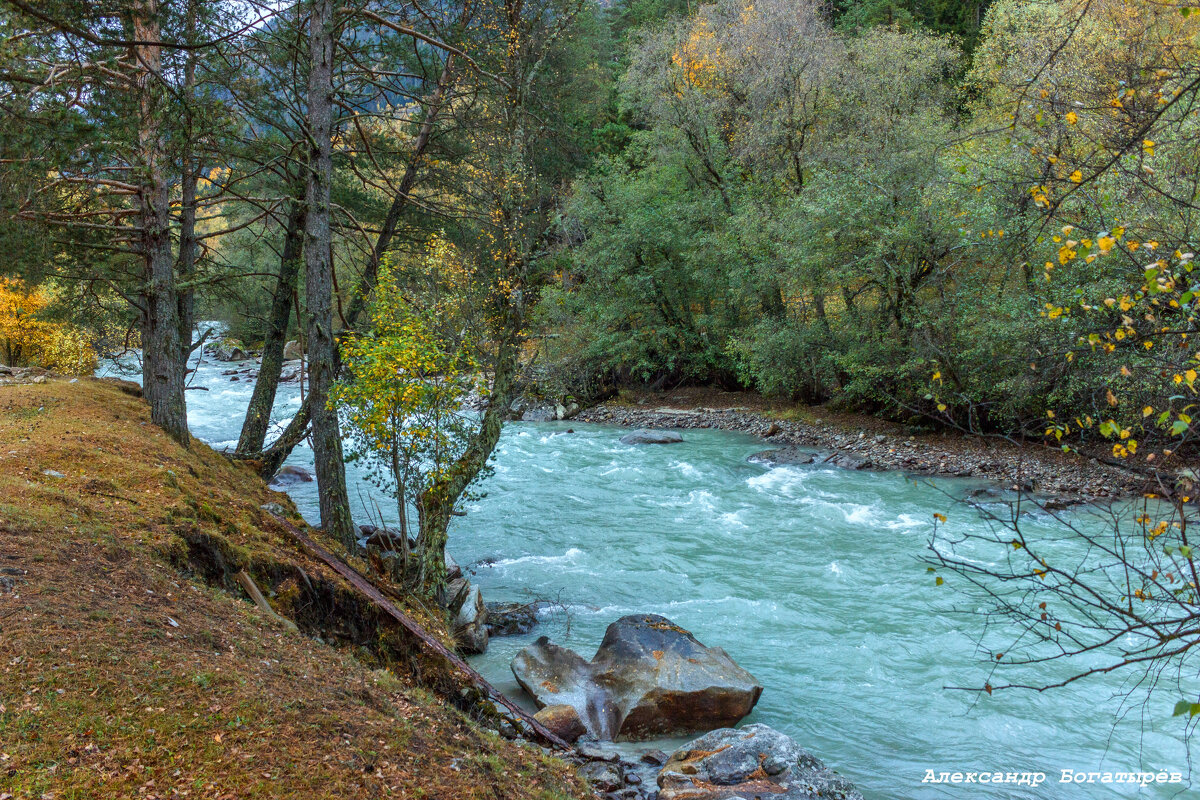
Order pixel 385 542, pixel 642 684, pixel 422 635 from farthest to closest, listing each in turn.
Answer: pixel 385 542, pixel 642 684, pixel 422 635

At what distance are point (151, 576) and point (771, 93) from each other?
22480mm

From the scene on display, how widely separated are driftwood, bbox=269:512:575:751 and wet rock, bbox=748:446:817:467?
12.8 meters

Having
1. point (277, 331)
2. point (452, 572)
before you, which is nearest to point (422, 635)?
point (452, 572)

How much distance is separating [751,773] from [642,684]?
5.74 ft

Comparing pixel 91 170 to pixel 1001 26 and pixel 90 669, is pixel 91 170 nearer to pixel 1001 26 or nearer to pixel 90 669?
pixel 90 669

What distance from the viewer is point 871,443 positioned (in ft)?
64.0

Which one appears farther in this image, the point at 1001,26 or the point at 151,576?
the point at 1001,26

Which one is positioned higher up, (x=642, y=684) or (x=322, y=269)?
(x=322, y=269)

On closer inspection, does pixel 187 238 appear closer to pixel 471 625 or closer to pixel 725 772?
pixel 471 625

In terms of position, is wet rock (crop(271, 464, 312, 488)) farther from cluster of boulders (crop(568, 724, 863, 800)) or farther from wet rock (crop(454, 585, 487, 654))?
cluster of boulders (crop(568, 724, 863, 800))

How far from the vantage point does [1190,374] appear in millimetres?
2725

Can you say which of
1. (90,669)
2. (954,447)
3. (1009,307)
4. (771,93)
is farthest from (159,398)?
(771,93)

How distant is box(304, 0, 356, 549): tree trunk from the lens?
25.3 feet

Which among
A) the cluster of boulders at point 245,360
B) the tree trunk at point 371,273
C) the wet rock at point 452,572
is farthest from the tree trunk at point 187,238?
the cluster of boulders at point 245,360
